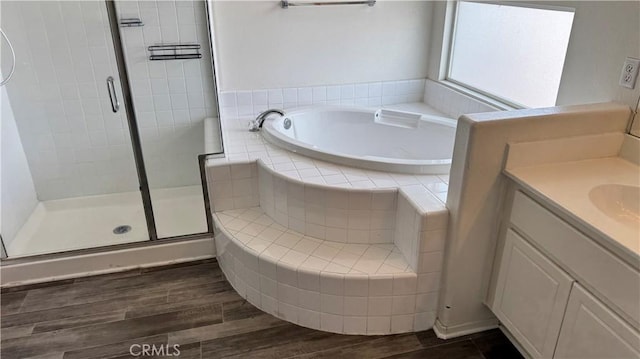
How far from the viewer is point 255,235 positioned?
2260 millimetres

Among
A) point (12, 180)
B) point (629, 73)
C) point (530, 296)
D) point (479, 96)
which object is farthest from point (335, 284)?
point (12, 180)

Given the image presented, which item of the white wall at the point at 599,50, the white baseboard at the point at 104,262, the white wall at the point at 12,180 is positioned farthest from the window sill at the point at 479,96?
the white wall at the point at 12,180

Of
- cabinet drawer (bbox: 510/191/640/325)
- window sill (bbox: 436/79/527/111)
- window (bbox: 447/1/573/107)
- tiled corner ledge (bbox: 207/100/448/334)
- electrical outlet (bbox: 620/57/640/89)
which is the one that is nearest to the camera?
cabinet drawer (bbox: 510/191/640/325)

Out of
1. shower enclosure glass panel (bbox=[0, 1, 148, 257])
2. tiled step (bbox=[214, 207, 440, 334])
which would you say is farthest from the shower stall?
tiled step (bbox=[214, 207, 440, 334])

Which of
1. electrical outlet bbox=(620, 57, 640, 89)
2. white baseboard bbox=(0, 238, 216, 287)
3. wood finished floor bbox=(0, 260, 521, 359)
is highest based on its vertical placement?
electrical outlet bbox=(620, 57, 640, 89)

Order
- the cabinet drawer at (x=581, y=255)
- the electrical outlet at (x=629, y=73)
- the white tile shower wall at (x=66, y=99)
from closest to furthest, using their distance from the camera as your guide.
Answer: the cabinet drawer at (x=581, y=255) → the electrical outlet at (x=629, y=73) → the white tile shower wall at (x=66, y=99)

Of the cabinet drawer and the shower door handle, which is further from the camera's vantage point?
the shower door handle

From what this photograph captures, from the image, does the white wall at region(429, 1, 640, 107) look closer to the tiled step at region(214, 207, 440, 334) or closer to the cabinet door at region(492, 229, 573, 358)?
the cabinet door at region(492, 229, 573, 358)

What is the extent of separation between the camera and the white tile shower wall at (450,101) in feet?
9.49

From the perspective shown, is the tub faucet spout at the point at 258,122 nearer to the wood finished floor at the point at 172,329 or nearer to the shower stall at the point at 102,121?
the shower stall at the point at 102,121

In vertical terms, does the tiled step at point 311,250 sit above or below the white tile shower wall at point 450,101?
below

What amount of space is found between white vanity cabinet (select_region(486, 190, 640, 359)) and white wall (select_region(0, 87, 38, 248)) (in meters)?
2.73

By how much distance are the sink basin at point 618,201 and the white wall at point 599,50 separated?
0.41 m

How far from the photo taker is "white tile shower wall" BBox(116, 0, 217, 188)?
9.59 feet
